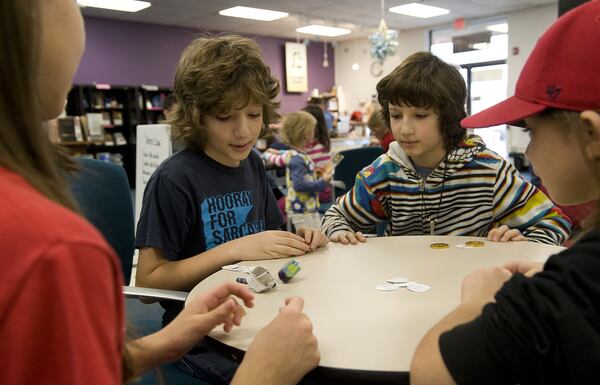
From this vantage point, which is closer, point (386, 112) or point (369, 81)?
point (386, 112)

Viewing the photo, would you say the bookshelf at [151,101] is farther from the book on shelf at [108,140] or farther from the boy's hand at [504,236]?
the boy's hand at [504,236]

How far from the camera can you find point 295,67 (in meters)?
11.8

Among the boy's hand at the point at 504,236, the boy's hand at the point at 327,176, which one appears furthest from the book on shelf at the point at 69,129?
the boy's hand at the point at 504,236

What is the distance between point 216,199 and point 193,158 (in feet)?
0.50

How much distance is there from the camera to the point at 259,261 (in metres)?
1.33

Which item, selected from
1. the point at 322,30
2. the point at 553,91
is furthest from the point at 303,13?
the point at 553,91

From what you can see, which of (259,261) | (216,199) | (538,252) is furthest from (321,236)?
(538,252)

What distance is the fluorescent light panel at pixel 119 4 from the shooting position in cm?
781

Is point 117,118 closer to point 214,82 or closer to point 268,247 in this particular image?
point 214,82

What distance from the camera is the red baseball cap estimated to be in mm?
695

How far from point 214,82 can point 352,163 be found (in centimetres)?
188

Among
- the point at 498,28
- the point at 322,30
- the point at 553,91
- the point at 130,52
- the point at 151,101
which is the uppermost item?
the point at 322,30

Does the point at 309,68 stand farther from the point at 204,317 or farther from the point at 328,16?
the point at 204,317

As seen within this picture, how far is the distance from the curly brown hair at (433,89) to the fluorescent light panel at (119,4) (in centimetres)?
734
